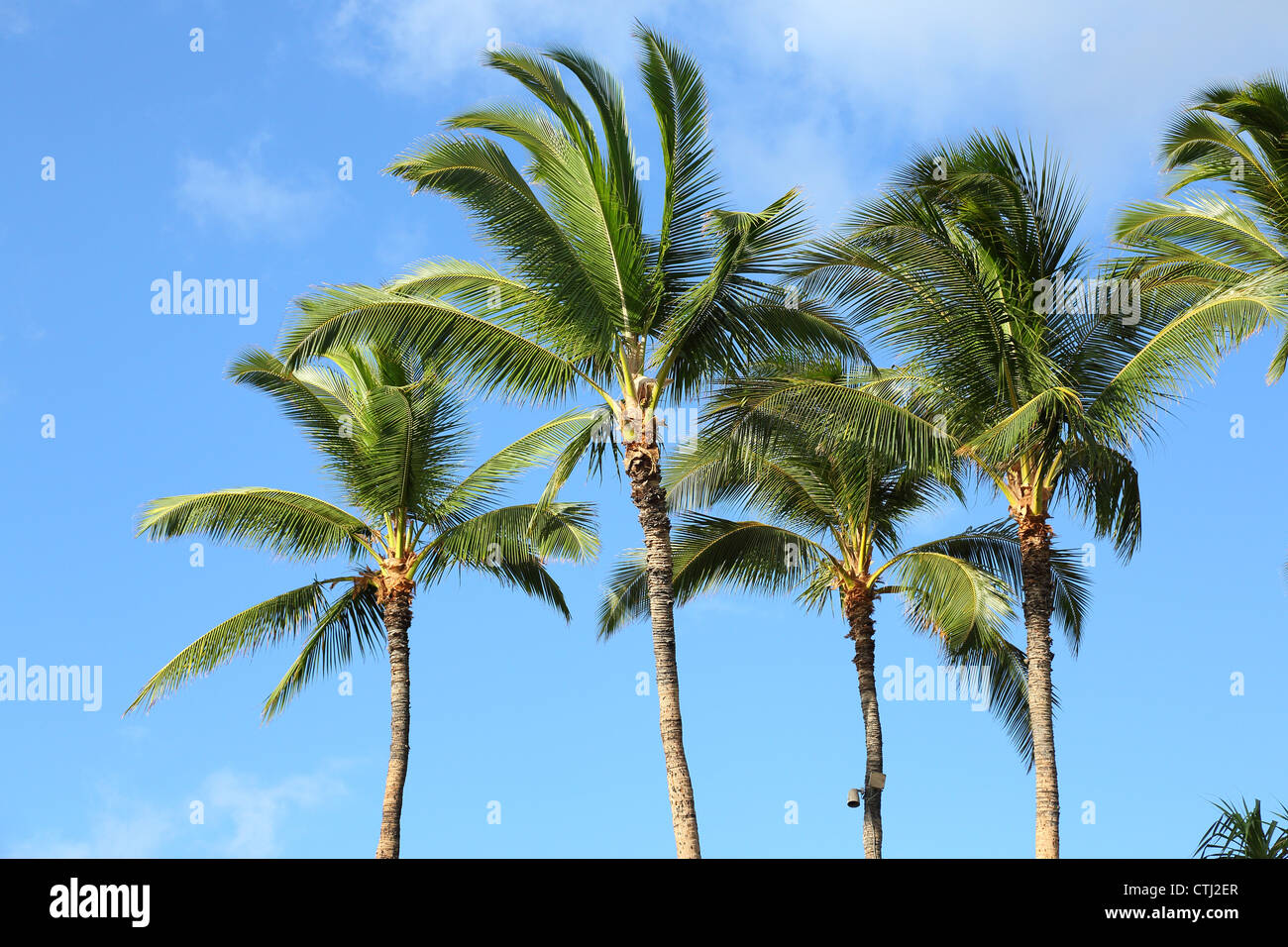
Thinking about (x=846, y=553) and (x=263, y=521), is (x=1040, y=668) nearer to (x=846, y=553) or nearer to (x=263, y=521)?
(x=846, y=553)

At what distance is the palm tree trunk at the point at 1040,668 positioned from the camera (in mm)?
15609

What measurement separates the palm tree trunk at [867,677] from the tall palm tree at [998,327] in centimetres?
548

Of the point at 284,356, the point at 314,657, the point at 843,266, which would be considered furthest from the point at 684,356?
the point at 314,657

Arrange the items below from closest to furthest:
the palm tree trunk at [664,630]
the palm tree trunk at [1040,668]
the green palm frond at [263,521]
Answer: the palm tree trunk at [664,630] → the palm tree trunk at [1040,668] → the green palm frond at [263,521]

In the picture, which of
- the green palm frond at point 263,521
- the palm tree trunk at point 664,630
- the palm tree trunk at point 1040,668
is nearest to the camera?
the palm tree trunk at point 664,630

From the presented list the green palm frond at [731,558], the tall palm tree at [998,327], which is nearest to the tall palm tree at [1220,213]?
the tall palm tree at [998,327]

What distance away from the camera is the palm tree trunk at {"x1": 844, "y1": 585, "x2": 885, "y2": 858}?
71.6 feet

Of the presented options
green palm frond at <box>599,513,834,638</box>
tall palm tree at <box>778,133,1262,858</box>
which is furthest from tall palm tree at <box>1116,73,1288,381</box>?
green palm frond at <box>599,513,834,638</box>

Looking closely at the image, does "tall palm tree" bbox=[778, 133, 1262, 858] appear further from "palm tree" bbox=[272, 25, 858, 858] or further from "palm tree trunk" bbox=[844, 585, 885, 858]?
"palm tree trunk" bbox=[844, 585, 885, 858]

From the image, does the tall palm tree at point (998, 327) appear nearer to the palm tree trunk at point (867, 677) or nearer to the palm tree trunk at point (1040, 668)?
the palm tree trunk at point (1040, 668)
